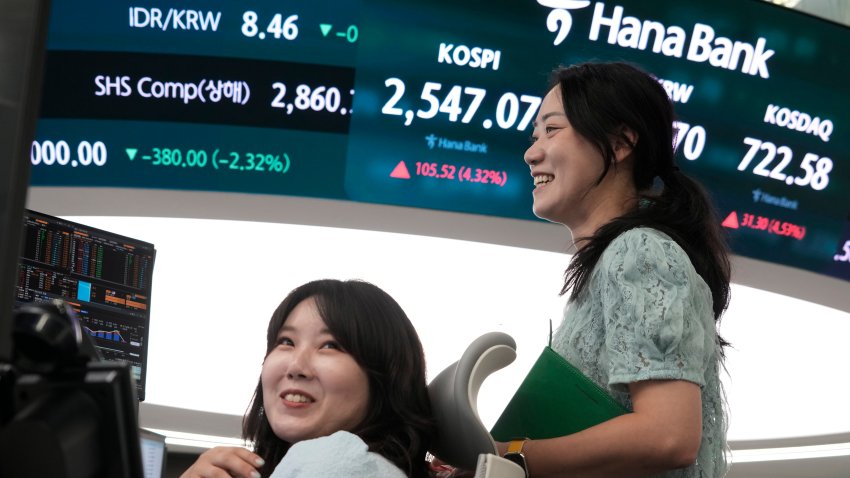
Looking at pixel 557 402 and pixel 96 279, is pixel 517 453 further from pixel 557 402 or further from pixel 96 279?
pixel 96 279

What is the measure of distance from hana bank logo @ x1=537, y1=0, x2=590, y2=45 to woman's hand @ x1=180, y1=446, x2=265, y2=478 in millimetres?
2602

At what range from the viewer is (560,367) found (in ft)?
5.20

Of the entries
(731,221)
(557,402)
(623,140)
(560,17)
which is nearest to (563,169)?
(623,140)

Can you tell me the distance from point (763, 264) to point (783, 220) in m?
0.19

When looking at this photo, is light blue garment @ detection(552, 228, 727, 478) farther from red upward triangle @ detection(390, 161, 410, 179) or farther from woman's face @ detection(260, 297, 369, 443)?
red upward triangle @ detection(390, 161, 410, 179)

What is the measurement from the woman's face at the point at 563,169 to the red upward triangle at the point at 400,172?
180 centimetres

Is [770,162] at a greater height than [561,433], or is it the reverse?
[770,162]

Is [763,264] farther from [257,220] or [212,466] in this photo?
[212,466]

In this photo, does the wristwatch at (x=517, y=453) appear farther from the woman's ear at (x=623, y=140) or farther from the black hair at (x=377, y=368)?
the woman's ear at (x=623, y=140)

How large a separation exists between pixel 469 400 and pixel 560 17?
261 centimetres

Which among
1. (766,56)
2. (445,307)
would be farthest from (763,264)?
(445,307)

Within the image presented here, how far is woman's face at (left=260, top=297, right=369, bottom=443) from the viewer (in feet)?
5.19

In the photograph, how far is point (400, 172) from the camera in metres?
3.65

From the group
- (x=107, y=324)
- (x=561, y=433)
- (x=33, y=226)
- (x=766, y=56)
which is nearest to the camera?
(x=561, y=433)
